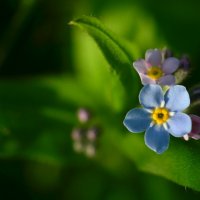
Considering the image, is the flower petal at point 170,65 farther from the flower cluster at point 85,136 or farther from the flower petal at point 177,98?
the flower cluster at point 85,136

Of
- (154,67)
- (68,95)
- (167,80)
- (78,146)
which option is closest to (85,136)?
(78,146)

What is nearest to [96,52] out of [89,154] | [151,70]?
[89,154]

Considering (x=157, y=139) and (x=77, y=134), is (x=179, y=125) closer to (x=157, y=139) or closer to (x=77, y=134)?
(x=157, y=139)

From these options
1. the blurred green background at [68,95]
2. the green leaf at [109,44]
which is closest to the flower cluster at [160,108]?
the green leaf at [109,44]

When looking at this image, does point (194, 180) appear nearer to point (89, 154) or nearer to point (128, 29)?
point (89, 154)

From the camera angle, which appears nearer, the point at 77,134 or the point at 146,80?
the point at 146,80

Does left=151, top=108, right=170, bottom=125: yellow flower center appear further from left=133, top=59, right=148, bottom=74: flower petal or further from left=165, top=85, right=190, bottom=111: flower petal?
left=133, top=59, right=148, bottom=74: flower petal
